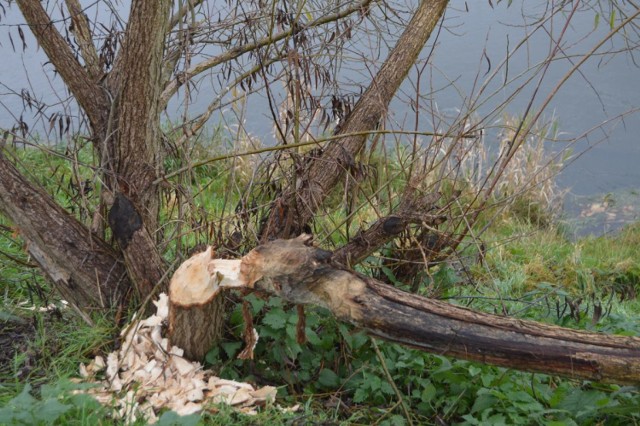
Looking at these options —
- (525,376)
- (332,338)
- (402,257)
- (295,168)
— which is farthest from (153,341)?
(525,376)

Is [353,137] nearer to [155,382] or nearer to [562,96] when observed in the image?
[155,382]

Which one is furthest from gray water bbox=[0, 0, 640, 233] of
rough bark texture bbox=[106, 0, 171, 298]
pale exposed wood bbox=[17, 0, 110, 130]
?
rough bark texture bbox=[106, 0, 171, 298]

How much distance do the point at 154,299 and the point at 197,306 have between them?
0.43m

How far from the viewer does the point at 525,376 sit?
3.43 meters

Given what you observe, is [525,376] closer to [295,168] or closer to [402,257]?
[402,257]

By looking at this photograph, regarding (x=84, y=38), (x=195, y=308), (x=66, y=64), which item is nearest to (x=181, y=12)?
(x=84, y=38)

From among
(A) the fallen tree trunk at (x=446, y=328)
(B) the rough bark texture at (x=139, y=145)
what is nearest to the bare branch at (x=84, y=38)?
(B) the rough bark texture at (x=139, y=145)

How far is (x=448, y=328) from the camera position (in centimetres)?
280

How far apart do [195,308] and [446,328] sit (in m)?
1.03

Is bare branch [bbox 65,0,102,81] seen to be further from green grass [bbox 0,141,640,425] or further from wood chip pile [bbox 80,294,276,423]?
wood chip pile [bbox 80,294,276,423]

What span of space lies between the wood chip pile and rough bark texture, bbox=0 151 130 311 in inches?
12.2

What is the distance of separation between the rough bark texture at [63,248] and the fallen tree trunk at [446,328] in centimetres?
104

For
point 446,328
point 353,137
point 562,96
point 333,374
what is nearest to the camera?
point 446,328

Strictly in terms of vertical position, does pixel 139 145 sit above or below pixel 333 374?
above
